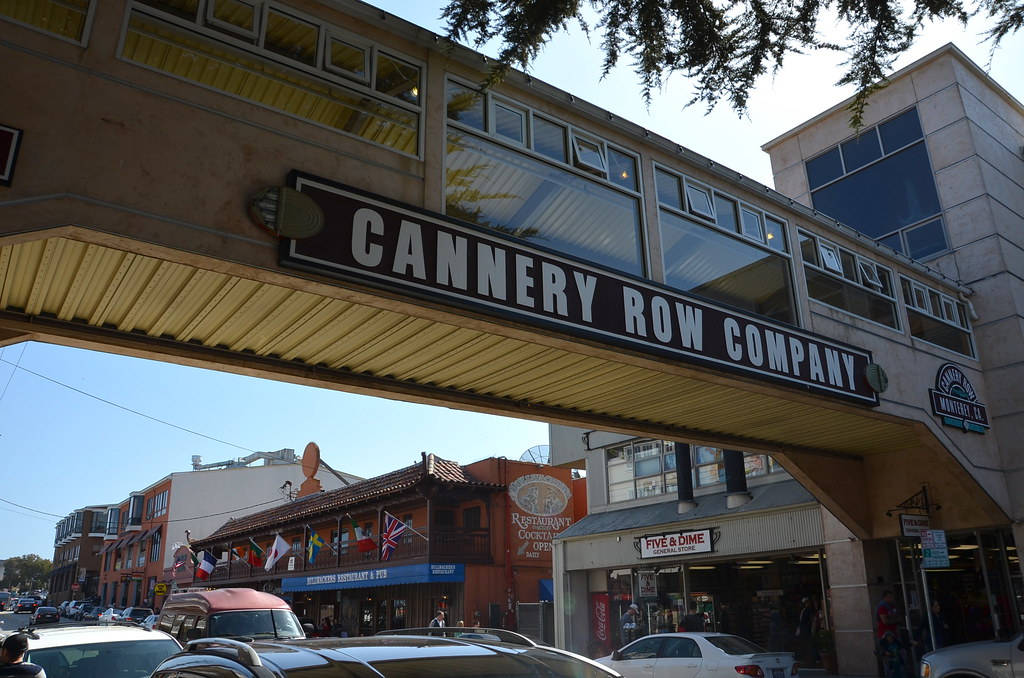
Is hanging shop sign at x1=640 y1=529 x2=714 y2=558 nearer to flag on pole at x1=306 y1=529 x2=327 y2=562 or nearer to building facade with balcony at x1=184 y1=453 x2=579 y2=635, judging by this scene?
building facade with balcony at x1=184 y1=453 x2=579 y2=635

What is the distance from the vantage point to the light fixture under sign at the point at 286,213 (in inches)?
280

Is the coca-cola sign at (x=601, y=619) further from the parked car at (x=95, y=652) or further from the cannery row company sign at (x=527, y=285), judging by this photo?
the parked car at (x=95, y=652)

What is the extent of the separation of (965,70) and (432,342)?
1833 centimetres

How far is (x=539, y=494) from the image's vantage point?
31094 mm

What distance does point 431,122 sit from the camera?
8.91m

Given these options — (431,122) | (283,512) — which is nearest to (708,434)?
(431,122)

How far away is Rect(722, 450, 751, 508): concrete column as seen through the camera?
20.2 metres

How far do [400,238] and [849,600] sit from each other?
46.1 feet

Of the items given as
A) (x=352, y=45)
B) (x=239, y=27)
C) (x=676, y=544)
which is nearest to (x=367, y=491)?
(x=676, y=544)

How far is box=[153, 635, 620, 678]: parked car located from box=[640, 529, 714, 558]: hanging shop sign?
58.0 ft

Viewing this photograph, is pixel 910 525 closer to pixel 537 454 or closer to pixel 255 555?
pixel 537 454

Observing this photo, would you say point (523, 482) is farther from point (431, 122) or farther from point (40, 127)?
point (40, 127)

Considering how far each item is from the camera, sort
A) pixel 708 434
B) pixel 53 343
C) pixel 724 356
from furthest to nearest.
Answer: pixel 708 434
pixel 724 356
pixel 53 343

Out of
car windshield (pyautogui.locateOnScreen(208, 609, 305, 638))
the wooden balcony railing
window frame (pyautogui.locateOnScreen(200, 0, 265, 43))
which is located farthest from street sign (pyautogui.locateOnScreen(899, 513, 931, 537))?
the wooden balcony railing
